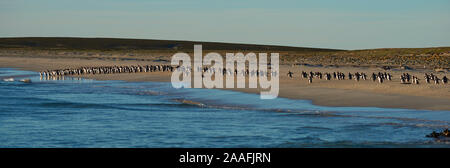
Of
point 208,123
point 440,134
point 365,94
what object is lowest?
point 208,123

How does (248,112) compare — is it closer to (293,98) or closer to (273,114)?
(273,114)

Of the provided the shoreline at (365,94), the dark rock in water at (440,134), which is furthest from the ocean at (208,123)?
the shoreline at (365,94)

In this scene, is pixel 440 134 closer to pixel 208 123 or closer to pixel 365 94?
pixel 208 123

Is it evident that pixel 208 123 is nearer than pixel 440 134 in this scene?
No

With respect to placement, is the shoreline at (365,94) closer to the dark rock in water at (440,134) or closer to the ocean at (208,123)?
the ocean at (208,123)

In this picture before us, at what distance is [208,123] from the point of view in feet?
53.4

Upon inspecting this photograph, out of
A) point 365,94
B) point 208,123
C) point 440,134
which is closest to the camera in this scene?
point 440,134

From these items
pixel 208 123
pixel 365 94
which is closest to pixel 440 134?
pixel 208 123

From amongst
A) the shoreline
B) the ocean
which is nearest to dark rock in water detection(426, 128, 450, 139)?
the ocean

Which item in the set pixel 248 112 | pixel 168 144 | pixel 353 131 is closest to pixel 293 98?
pixel 248 112

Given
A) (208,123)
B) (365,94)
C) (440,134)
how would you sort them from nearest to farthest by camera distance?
(440,134) → (208,123) → (365,94)

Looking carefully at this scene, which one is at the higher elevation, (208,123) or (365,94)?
(365,94)

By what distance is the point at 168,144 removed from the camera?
13312 mm
